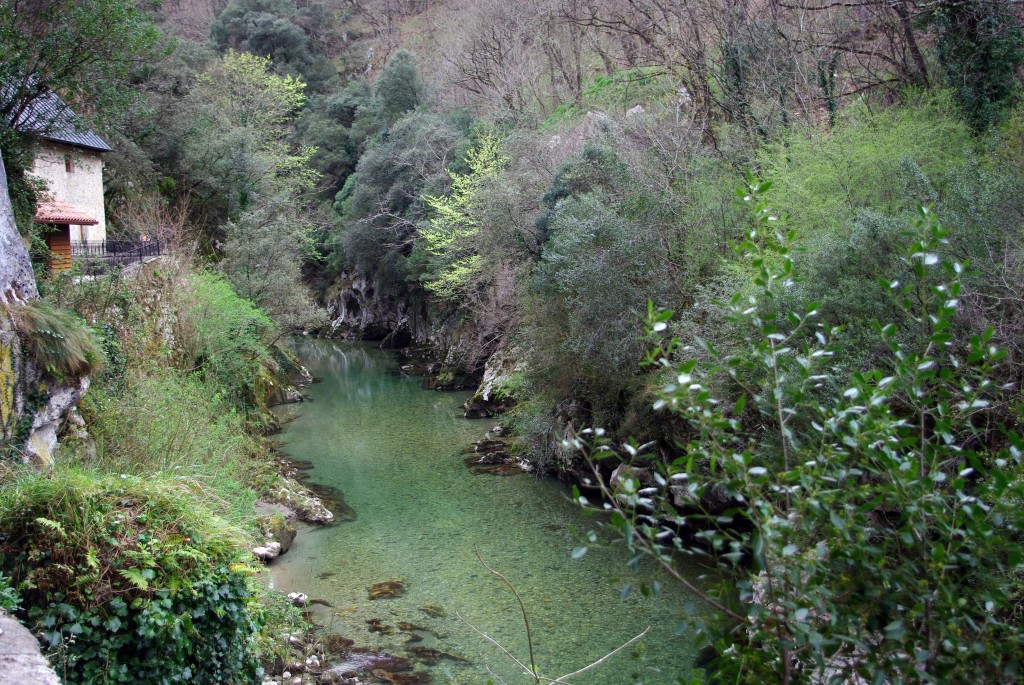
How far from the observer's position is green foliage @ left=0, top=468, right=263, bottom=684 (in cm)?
615

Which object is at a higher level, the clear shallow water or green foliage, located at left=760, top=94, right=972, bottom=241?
green foliage, located at left=760, top=94, right=972, bottom=241

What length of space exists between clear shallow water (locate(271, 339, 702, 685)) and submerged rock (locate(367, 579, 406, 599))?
4.9 inches

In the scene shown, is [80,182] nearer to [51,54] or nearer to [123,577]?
[51,54]

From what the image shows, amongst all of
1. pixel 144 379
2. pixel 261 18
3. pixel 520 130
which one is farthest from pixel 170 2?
pixel 144 379

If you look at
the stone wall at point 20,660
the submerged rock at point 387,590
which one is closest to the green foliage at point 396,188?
the submerged rock at point 387,590

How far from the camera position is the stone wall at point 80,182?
2258cm

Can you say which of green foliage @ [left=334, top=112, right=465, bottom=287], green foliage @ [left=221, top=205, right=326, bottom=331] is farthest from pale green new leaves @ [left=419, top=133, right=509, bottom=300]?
green foliage @ [left=221, top=205, right=326, bottom=331]

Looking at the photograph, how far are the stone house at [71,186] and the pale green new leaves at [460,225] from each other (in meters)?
11.9

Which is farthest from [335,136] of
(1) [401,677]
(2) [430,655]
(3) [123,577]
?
(3) [123,577]

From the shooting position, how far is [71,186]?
2370 centimetres

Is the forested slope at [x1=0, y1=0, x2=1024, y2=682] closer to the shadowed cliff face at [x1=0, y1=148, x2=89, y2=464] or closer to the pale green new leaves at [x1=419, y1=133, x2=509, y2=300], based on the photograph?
the pale green new leaves at [x1=419, y1=133, x2=509, y2=300]

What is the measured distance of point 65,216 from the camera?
20578 millimetres

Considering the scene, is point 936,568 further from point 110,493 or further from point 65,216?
point 65,216

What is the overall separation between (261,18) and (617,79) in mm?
39505
